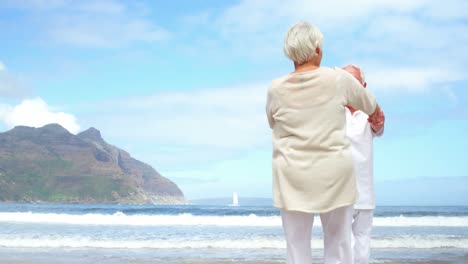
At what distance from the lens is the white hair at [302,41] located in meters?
2.70

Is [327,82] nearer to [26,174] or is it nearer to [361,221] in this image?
[361,221]

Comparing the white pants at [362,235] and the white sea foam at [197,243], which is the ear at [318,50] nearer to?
the white pants at [362,235]

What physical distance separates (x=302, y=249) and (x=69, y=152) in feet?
394

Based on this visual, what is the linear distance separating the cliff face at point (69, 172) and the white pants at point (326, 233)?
9377 centimetres

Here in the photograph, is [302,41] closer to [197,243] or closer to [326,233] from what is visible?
[326,233]

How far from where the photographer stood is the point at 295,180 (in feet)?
8.79

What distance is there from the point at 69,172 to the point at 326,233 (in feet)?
361

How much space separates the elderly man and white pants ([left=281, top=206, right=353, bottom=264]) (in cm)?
142

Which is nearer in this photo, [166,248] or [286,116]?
[286,116]

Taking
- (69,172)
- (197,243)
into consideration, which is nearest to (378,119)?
(197,243)

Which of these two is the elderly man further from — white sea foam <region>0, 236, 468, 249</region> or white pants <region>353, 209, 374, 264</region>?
white sea foam <region>0, 236, 468, 249</region>

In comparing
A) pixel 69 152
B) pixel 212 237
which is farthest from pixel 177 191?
pixel 212 237

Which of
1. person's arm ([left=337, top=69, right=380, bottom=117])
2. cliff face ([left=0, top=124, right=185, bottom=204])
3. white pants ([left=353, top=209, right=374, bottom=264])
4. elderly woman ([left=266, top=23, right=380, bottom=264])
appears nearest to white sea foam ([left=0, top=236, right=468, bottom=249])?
white pants ([left=353, top=209, right=374, bottom=264])

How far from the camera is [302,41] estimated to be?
2.70 meters
